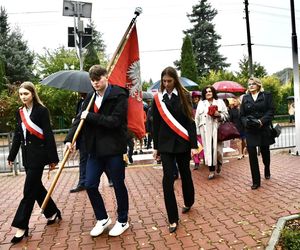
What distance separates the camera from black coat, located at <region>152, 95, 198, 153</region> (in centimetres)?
466

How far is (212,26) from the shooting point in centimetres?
4584

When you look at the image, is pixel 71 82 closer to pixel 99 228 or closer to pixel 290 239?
pixel 99 228

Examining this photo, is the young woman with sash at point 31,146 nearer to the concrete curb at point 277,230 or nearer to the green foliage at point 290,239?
the concrete curb at point 277,230

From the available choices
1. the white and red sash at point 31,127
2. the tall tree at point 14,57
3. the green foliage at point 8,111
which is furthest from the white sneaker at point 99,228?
the tall tree at point 14,57

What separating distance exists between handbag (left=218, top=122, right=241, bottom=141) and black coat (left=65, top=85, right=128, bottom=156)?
11.9 ft

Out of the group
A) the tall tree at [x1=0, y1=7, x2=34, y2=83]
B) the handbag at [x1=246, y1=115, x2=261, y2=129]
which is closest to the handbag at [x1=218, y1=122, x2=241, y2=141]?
the handbag at [x1=246, y1=115, x2=261, y2=129]

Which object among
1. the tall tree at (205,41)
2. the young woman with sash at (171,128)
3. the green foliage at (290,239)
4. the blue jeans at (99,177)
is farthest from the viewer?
the tall tree at (205,41)

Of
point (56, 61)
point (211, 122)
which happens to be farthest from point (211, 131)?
point (56, 61)

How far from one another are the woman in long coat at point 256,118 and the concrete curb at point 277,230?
1693mm

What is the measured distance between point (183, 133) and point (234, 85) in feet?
39.6

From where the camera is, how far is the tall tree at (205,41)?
45.6 metres

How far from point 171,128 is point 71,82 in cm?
259

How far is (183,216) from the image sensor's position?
16.6 ft

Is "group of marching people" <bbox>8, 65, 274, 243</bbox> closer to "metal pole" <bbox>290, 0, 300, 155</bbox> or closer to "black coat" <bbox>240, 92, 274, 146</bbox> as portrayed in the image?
"black coat" <bbox>240, 92, 274, 146</bbox>
